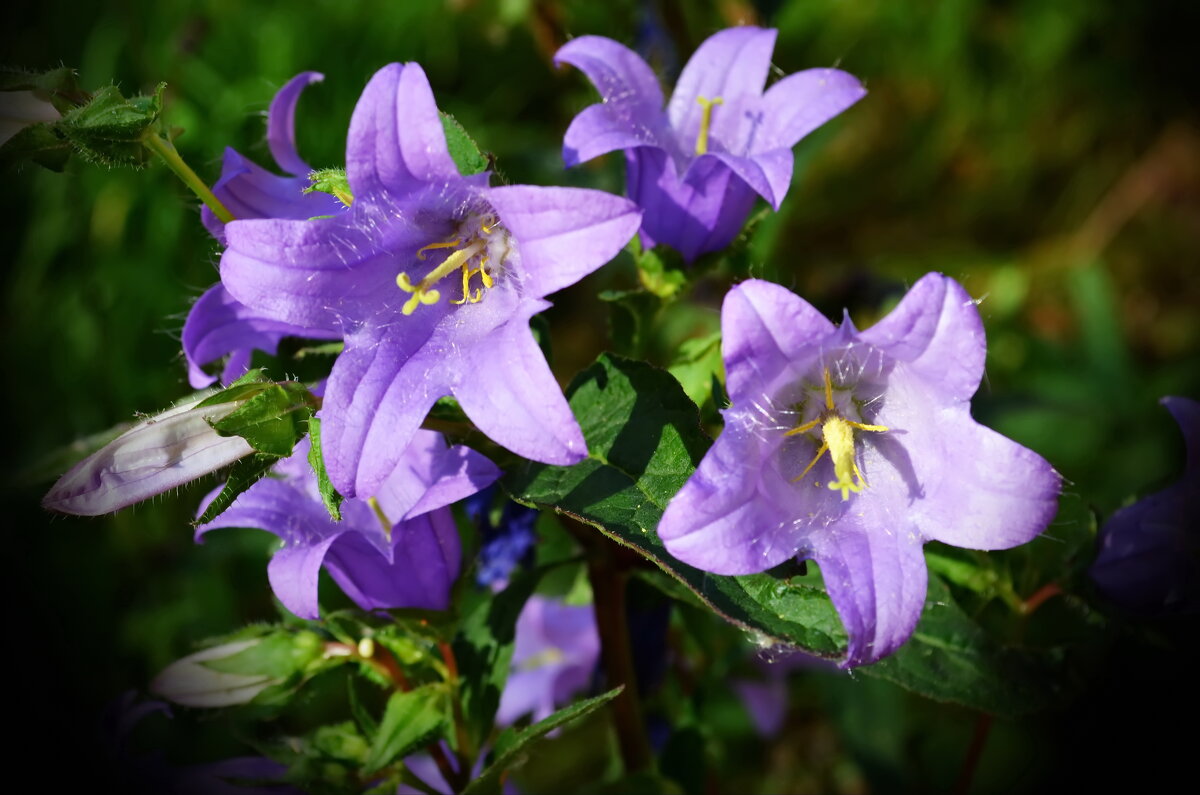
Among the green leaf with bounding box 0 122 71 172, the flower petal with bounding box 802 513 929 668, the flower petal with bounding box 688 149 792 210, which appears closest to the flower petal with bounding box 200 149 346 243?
the green leaf with bounding box 0 122 71 172

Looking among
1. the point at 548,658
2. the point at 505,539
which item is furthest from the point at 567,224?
the point at 548,658

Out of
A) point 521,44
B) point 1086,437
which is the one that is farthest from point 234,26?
point 1086,437

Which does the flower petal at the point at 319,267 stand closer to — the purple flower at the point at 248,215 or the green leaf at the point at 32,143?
the purple flower at the point at 248,215

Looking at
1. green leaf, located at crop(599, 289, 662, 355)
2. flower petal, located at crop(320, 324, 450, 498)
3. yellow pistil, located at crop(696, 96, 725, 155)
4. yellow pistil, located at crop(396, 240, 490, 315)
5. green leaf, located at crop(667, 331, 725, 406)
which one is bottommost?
green leaf, located at crop(667, 331, 725, 406)

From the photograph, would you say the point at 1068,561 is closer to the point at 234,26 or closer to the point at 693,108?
the point at 693,108

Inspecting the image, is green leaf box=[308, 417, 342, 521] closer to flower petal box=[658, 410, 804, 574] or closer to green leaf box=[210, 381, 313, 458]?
green leaf box=[210, 381, 313, 458]

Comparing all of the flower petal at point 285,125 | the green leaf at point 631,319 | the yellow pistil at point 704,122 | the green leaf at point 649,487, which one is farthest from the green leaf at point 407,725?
the yellow pistil at point 704,122
